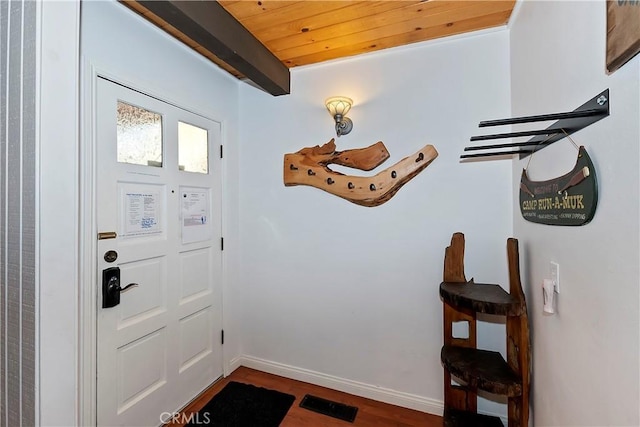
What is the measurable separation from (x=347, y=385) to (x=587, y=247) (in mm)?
1753

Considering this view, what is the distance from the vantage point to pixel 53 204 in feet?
3.67

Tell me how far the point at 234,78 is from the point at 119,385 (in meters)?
2.28

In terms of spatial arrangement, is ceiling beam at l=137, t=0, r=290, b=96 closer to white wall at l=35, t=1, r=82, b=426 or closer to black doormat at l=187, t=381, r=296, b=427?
white wall at l=35, t=1, r=82, b=426

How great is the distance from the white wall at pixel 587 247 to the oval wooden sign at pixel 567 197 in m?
0.02

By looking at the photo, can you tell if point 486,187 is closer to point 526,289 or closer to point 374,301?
point 526,289

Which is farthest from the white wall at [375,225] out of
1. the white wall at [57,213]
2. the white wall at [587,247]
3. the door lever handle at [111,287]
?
the white wall at [57,213]

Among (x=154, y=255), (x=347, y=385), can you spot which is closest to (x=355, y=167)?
(x=154, y=255)

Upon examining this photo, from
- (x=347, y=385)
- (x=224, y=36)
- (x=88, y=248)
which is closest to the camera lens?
(x=88, y=248)

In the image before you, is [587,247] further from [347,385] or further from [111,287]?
[111,287]

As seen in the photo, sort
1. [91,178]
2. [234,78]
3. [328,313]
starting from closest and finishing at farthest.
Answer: [91,178]
[328,313]
[234,78]

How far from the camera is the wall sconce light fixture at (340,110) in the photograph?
1903 millimetres

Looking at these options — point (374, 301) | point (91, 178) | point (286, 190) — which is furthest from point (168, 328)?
point (374, 301)

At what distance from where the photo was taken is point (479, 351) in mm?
1641

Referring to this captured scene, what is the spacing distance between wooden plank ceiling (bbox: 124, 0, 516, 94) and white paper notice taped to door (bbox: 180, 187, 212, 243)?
898 millimetres
